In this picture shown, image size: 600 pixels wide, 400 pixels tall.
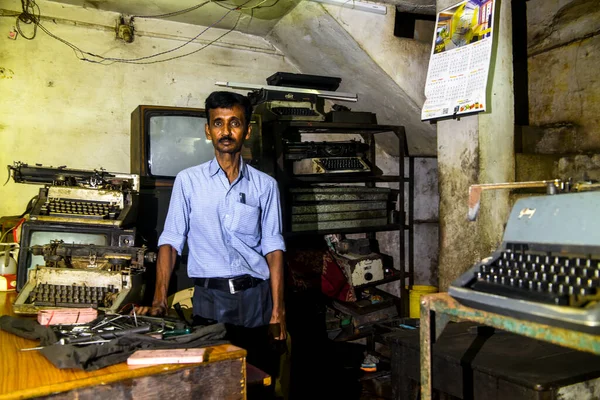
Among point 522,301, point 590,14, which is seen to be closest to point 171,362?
point 522,301

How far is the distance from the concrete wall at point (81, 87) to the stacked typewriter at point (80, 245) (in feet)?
3.32

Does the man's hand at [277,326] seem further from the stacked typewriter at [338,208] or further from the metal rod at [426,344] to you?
the stacked typewriter at [338,208]

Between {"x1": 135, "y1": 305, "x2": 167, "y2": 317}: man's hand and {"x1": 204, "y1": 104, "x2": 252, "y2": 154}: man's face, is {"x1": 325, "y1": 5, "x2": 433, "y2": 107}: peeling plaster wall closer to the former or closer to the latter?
{"x1": 204, "y1": 104, "x2": 252, "y2": 154}: man's face

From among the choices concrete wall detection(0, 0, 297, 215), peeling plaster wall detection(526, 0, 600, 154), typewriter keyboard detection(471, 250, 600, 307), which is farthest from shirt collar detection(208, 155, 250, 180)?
peeling plaster wall detection(526, 0, 600, 154)

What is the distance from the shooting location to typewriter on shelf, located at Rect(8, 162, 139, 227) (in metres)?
2.60

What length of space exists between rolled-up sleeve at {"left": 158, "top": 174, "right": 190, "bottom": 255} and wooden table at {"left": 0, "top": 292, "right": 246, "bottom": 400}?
32.4 inches

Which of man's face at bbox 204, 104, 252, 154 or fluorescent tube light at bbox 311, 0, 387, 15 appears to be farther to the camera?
fluorescent tube light at bbox 311, 0, 387, 15

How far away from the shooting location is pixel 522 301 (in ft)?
3.98

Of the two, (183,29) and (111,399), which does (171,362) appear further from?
(183,29)

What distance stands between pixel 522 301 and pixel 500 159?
6.04ft

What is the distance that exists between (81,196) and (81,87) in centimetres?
147

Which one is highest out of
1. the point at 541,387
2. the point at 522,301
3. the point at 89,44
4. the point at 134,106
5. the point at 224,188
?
the point at 89,44

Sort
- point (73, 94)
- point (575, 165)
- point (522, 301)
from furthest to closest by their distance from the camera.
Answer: point (73, 94) < point (575, 165) < point (522, 301)

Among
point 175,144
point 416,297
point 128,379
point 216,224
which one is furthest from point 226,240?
point 416,297
